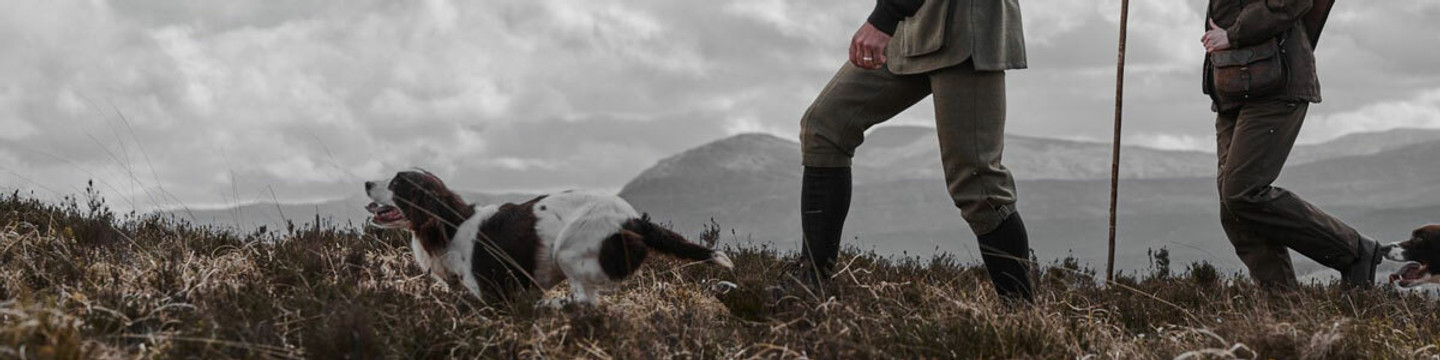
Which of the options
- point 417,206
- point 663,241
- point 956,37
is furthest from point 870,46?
point 417,206

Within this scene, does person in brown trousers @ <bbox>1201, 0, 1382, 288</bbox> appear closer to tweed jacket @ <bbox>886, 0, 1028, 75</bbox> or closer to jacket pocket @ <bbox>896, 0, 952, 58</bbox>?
tweed jacket @ <bbox>886, 0, 1028, 75</bbox>

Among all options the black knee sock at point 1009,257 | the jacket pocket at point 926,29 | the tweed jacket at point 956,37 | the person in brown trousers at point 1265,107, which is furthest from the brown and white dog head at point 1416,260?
the jacket pocket at point 926,29

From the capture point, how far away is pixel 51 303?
4.34 meters

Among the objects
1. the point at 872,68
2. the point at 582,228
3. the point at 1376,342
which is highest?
the point at 872,68

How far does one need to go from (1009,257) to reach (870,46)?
1.04 meters

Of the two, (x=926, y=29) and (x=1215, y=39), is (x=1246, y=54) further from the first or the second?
(x=926, y=29)

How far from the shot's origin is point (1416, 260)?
7.66 metres

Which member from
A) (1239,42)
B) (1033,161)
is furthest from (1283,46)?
(1033,161)

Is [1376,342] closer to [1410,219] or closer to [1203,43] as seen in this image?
[1203,43]

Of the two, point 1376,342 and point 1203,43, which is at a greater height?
point 1203,43

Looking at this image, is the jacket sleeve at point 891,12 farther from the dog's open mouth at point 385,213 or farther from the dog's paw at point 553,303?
the dog's open mouth at point 385,213

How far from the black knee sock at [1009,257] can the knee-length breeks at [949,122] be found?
0.17ft

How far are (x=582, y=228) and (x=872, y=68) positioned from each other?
3.94 ft

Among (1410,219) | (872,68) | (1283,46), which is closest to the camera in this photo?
(872,68)
